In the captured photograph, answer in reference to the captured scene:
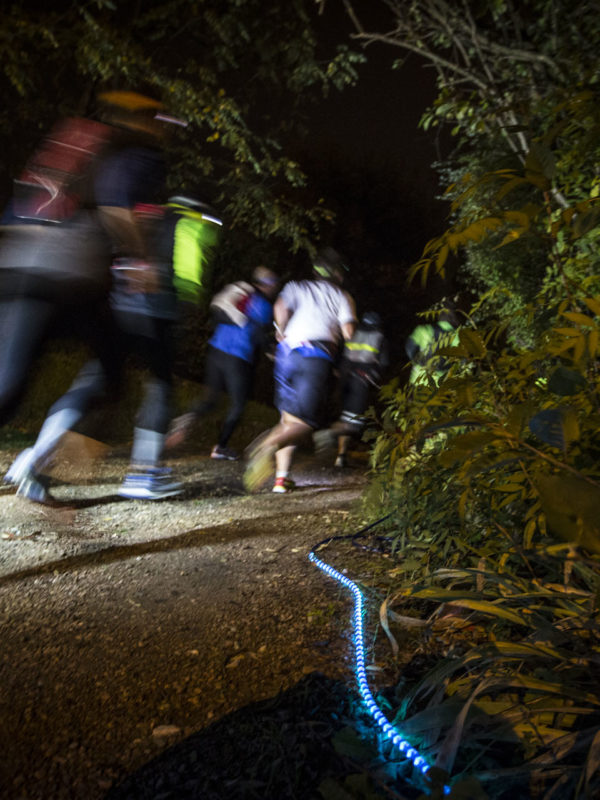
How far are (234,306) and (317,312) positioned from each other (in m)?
1.69

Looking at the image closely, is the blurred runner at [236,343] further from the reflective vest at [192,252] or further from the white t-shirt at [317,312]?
the reflective vest at [192,252]

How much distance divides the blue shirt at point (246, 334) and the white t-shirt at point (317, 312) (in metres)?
1.40

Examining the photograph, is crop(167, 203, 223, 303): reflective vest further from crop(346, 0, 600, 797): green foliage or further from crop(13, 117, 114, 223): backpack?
crop(346, 0, 600, 797): green foliage

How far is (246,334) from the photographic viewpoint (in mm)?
6004

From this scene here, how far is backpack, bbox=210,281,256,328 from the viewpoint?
6.00 m

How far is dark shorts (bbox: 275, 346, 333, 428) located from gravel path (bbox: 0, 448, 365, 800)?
0.89m

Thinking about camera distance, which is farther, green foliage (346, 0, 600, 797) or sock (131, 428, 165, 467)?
sock (131, 428, 165, 467)

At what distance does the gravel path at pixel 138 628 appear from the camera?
4.93 feet

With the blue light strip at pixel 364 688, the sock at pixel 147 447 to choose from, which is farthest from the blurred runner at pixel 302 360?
the blue light strip at pixel 364 688

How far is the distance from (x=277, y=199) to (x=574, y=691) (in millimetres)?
10448

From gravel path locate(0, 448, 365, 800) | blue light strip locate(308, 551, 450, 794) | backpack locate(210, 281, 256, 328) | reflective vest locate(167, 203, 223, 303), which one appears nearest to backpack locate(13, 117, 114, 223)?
reflective vest locate(167, 203, 223, 303)

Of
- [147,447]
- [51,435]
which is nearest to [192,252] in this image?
[147,447]

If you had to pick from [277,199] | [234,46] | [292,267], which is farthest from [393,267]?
[234,46]

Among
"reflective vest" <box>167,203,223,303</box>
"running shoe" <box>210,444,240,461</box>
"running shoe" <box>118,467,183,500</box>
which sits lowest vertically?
"running shoe" <box>210,444,240,461</box>
